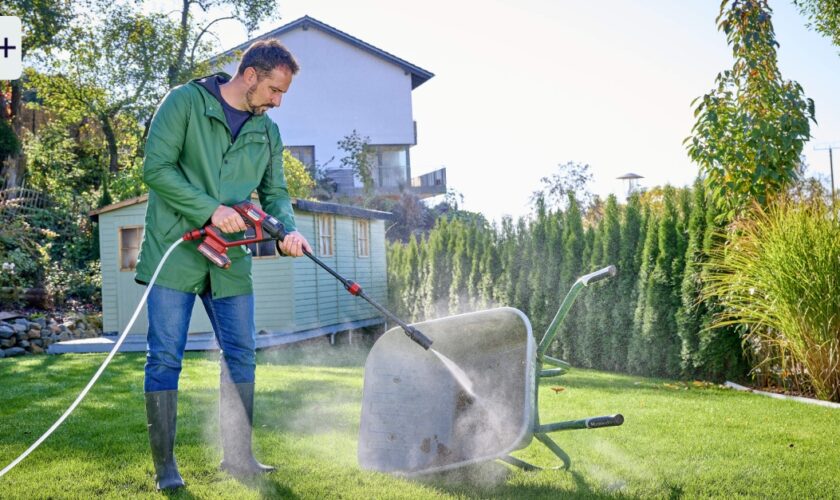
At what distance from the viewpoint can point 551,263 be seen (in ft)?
29.8

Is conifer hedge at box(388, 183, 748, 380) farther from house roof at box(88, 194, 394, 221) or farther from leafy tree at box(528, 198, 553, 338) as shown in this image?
house roof at box(88, 194, 394, 221)

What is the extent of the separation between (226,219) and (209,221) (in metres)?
0.09

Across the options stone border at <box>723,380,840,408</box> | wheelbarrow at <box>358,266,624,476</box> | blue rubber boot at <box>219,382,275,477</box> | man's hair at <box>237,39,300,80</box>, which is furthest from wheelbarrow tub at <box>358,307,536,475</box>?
stone border at <box>723,380,840,408</box>

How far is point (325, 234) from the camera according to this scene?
12.8 m

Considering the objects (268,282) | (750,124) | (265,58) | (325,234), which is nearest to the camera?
(265,58)

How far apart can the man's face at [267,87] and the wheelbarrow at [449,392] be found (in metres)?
1.03

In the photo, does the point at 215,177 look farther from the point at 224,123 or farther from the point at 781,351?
the point at 781,351

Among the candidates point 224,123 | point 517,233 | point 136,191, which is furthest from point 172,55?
point 224,123

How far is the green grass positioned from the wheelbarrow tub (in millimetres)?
110

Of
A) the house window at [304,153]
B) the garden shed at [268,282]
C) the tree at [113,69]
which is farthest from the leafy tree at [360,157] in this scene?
the garden shed at [268,282]

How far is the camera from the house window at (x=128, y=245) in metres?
11.9

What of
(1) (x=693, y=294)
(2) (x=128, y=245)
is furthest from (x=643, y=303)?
(2) (x=128, y=245)

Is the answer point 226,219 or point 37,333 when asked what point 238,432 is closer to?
point 226,219

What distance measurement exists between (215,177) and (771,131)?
4788 millimetres
